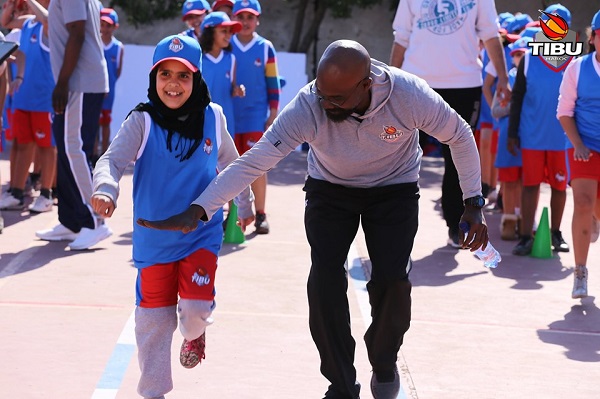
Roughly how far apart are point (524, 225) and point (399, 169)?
4.78 m

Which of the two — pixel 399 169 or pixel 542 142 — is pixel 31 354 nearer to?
pixel 399 169

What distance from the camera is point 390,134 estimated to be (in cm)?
468

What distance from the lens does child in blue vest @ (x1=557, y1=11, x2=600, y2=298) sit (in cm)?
748

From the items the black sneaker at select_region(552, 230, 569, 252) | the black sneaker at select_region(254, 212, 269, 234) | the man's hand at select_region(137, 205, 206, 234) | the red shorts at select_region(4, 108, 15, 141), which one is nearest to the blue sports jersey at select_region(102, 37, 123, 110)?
the red shorts at select_region(4, 108, 15, 141)

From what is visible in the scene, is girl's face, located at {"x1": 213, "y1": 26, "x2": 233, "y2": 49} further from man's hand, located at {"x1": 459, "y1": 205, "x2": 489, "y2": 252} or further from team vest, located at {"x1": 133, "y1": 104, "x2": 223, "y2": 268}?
man's hand, located at {"x1": 459, "y1": 205, "x2": 489, "y2": 252}

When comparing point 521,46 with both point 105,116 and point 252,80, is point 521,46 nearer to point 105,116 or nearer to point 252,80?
point 252,80

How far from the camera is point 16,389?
523 cm

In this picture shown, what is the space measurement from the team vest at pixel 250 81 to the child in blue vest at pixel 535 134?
7.51 ft

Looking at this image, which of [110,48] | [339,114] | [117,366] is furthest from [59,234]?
[339,114]

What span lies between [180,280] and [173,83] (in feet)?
3.03

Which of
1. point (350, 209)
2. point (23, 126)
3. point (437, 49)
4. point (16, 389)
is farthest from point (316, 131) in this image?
point (23, 126)

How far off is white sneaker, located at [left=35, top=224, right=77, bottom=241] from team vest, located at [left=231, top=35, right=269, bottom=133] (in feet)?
6.06

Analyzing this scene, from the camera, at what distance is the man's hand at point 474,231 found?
4871 millimetres

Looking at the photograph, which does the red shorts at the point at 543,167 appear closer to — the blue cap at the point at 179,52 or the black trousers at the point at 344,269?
the black trousers at the point at 344,269
